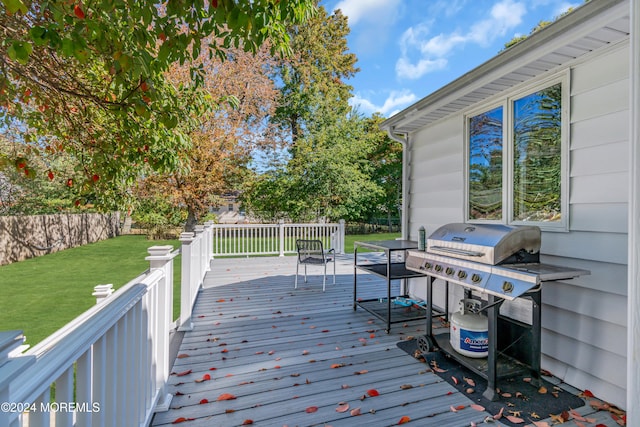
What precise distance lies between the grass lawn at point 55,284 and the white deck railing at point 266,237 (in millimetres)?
1432

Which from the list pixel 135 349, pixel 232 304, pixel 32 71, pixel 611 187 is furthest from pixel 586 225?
pixel 32 71

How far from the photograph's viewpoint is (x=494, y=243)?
2.39 metres

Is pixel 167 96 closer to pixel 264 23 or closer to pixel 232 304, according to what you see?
pixel 264 23

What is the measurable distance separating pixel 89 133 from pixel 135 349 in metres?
2.47

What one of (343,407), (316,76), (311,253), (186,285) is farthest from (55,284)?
(316,76)

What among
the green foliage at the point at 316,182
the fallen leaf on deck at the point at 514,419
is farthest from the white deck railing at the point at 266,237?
the fallen leaf on deck at the point at 514,419

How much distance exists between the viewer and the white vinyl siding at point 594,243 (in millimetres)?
2211

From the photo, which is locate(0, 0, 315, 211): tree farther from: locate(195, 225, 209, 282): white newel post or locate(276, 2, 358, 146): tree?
locate(276, 2, 358, 146): tree

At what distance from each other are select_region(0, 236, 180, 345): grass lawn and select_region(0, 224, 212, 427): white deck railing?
8.35 ft

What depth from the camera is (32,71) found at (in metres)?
2.58

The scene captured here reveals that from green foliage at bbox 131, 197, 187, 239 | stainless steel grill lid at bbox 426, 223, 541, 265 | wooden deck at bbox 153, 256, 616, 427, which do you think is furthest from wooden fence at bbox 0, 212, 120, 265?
stainless steel grill lid at bbox 426, 223, 541, 265

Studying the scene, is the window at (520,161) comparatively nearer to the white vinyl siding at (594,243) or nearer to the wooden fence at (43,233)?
the white vinyl siding at (594,243)

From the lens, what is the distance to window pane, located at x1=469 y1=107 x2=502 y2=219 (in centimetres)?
329

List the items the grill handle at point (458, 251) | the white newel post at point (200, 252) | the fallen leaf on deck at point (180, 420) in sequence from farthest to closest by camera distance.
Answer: the white newel post at point (200, 252)
the grill handle at point (458, 251)
the fallen leaf on deck at point (180, 420)
